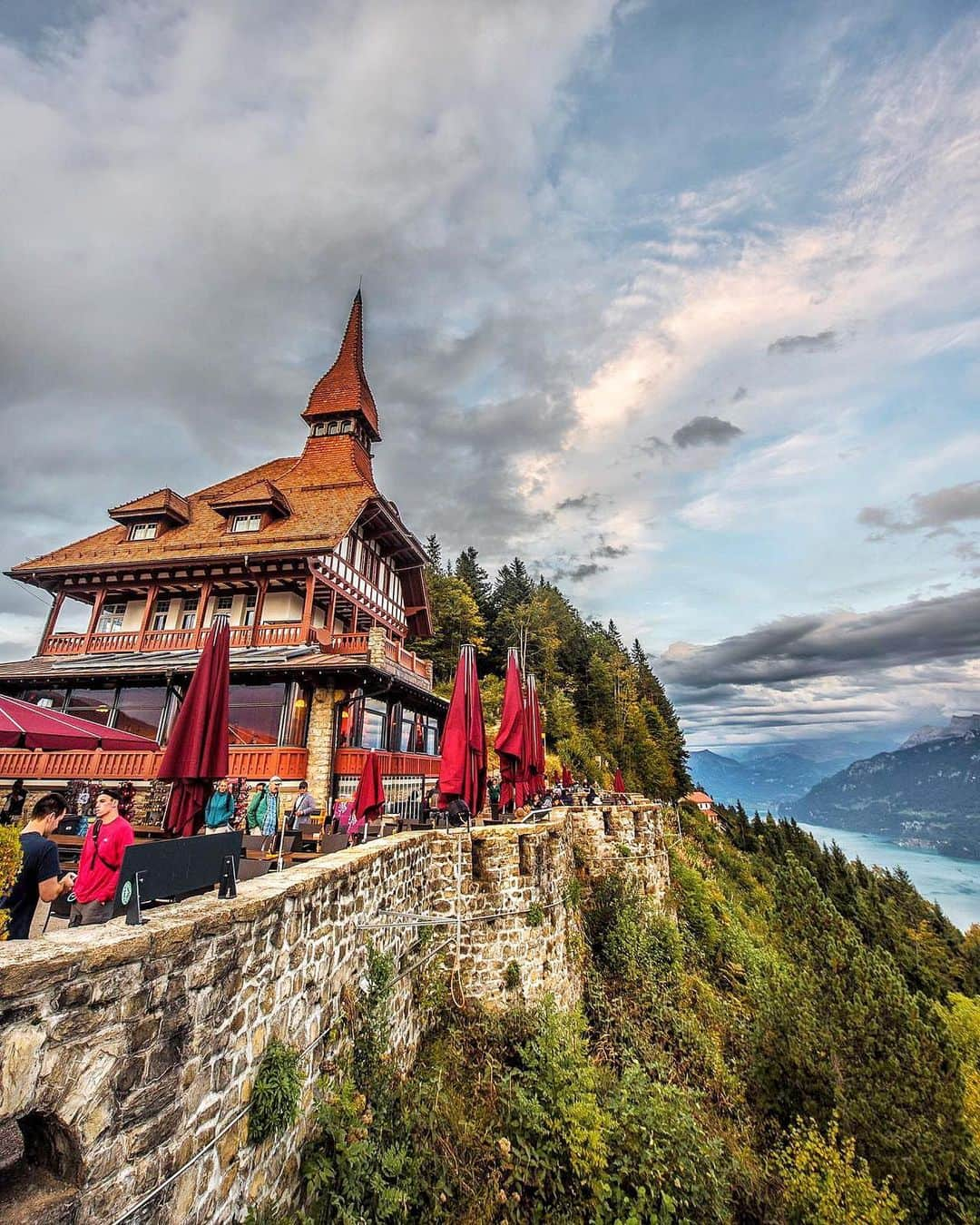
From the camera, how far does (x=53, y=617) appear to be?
20625 millimetres

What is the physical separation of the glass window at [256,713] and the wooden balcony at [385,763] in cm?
229

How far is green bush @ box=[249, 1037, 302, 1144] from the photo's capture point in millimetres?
3721

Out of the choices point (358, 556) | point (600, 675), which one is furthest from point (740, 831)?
point (358, 556)

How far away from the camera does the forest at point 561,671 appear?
3647cm

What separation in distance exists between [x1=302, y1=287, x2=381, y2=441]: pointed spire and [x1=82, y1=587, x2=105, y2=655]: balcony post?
511 inches

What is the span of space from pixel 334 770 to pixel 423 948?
8.52 meters

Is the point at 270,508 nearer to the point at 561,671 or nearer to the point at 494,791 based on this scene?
the point at 494,791

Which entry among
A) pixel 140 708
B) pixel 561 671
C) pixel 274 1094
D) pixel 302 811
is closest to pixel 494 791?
pixel 302 811

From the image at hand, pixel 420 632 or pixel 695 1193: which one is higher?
pixel 420 632

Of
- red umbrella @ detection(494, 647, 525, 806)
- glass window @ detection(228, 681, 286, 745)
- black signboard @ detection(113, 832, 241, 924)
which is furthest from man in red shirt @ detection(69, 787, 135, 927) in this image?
glass window @ detection(228, 681, 286, 745)

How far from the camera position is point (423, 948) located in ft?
25.6

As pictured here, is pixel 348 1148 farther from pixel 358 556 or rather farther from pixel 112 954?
pixel 358 556

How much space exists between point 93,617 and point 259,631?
24.9ft

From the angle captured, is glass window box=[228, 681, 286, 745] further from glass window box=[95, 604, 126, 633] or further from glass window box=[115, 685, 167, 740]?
glass window box=[95, 604, 126, 633]
